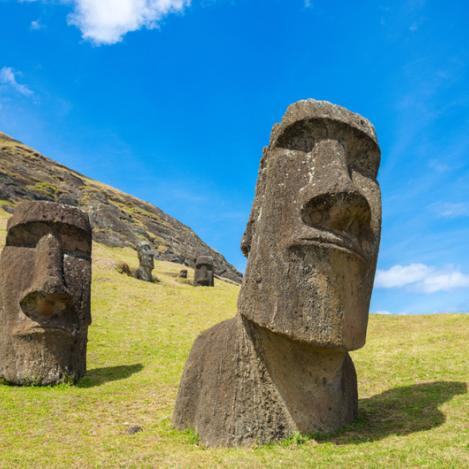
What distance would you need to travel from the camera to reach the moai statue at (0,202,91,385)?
1094cm

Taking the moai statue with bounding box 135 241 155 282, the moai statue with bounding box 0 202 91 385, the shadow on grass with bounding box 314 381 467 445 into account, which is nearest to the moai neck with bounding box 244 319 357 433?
the shadow on grass with bounding box 314 381 467 445

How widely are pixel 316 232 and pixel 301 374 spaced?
1.83 meters

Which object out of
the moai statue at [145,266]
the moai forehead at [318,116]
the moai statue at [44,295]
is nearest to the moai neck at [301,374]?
the moai forehead at [318,116]

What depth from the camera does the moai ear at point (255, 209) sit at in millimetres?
7094

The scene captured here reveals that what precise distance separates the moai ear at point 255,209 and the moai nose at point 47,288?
5.14 meters

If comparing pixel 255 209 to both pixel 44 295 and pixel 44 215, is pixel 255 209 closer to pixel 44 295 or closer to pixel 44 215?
pixel 44 295

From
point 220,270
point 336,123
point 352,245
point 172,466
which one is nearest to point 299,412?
point 172,466

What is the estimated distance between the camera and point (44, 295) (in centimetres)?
1085

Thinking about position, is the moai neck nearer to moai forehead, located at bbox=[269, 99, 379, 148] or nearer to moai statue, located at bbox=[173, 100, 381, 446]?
moai statue, located at bbox=[173, 100, 381, 446]

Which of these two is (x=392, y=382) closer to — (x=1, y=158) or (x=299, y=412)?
(x=299, y=412)

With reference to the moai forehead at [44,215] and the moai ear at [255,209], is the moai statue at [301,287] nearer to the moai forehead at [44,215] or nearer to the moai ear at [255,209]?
the moai ear at [255,209]

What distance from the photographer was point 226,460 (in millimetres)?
5781

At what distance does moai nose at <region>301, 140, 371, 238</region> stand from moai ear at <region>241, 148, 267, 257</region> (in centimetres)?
95

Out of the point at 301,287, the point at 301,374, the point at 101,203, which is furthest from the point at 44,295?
the point at 101,203
